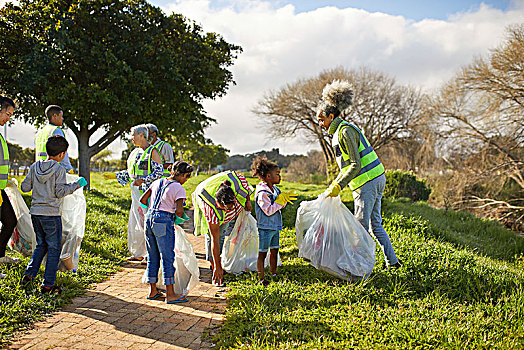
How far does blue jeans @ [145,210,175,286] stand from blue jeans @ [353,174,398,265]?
2.08 meters

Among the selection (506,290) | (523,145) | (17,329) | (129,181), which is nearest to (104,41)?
(129,181)

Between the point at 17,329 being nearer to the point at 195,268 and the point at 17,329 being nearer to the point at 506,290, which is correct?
the point at 195,268

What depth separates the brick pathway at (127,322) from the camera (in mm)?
3092

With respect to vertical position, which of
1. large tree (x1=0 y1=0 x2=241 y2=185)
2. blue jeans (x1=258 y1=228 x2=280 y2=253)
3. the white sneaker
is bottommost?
the white sneaker

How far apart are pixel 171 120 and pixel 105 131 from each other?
3588 mm

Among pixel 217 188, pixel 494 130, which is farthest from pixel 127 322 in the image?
pixel 494 130

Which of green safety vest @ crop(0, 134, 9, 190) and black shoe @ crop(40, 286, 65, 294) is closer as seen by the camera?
black shoe @ crop(40, 286, 65, 294)

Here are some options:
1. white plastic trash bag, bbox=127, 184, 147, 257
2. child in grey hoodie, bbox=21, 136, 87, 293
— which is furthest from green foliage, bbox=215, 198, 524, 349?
child in grey hoodie, bbox=21, 136, 87, 293

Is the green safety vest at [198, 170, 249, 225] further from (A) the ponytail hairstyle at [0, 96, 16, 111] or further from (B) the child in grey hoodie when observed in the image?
(A) the ponytail hairstyle at [0, 96, 16, 111]

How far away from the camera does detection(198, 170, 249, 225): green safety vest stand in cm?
461

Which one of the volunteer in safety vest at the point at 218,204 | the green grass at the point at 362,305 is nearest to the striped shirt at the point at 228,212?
the volunteer in safety vest at the point at 218,204

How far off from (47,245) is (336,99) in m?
3.51

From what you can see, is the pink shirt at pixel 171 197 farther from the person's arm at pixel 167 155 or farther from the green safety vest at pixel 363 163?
the green safety vest at pixel 363 163

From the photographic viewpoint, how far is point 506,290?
412 centimetres
